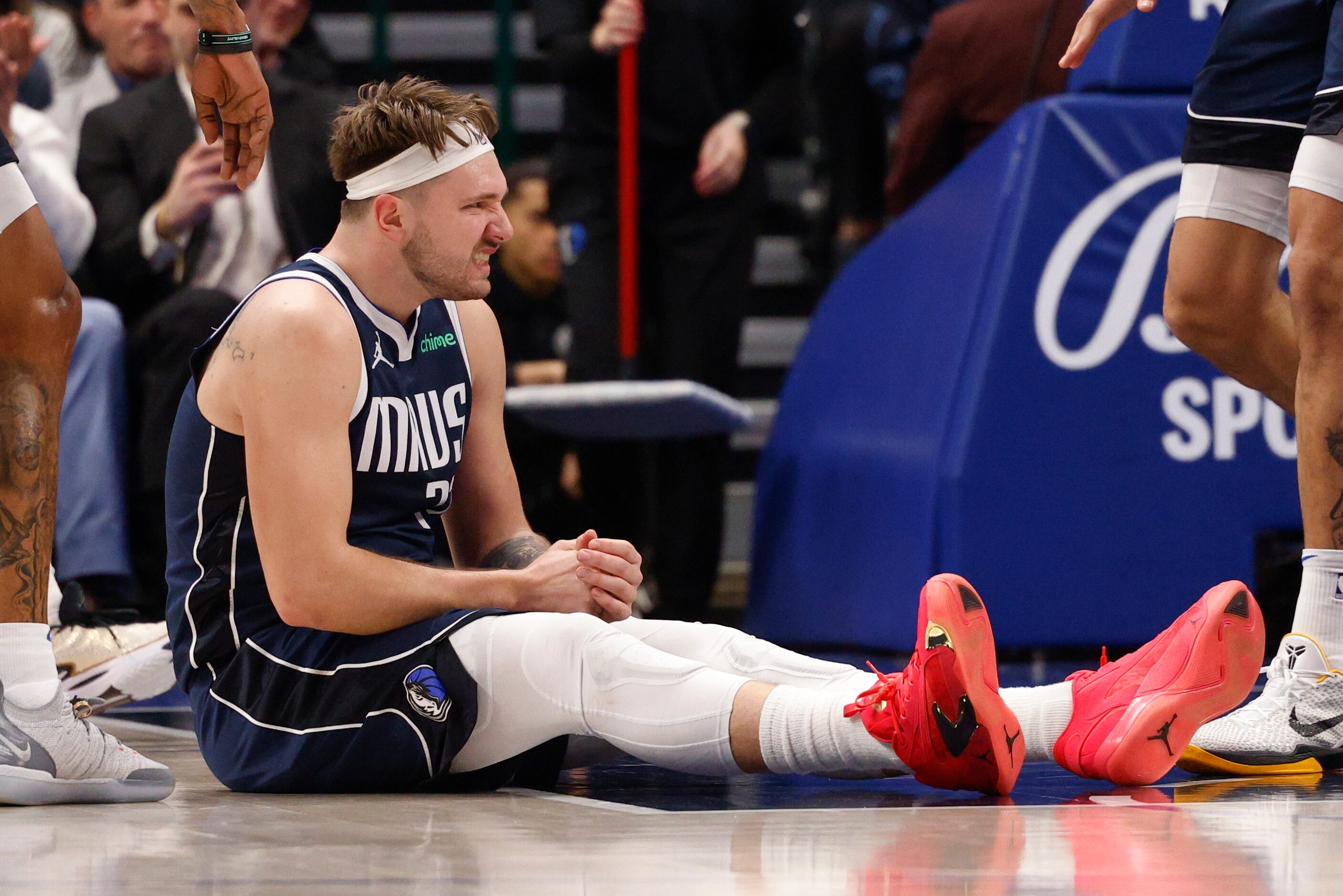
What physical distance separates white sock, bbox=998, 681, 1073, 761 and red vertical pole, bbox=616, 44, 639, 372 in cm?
280

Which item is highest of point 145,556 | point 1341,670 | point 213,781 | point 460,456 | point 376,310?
point 376,310

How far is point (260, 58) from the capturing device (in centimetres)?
533

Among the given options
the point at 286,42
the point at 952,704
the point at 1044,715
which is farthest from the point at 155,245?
the point at 952,704

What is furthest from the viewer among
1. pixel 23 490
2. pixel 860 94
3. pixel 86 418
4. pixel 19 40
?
pixel 860 94

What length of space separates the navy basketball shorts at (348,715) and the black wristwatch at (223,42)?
0.83m

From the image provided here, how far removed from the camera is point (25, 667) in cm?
245

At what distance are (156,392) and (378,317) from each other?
2.27 meters

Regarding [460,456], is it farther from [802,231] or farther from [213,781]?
[802,231]

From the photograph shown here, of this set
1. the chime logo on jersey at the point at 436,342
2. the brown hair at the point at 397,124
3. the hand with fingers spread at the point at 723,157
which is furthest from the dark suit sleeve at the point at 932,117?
the chime logo on jersey at the point at 436,342

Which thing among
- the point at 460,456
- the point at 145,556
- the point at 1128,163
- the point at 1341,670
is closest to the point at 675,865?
the point at 460,456

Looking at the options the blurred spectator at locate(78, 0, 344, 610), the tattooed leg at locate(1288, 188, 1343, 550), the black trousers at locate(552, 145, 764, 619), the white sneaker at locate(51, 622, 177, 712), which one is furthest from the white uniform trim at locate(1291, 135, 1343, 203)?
the blurred spectator at locate(78, 0, 344, 610)

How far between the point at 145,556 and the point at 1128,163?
8.94 feet

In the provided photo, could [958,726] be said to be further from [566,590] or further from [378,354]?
[378,354]

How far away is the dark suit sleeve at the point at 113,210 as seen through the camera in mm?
4996
